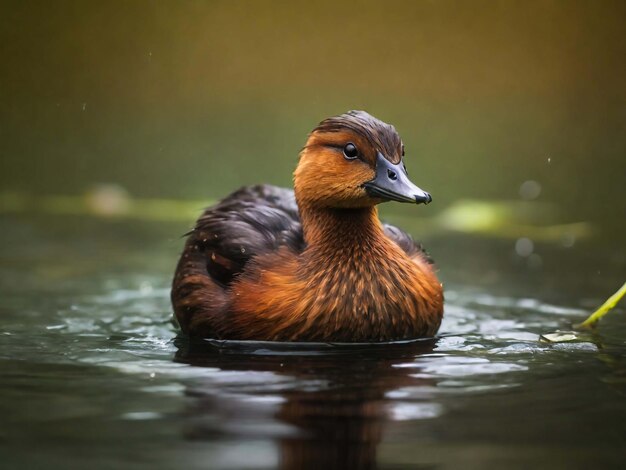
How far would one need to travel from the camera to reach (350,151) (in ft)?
22.2

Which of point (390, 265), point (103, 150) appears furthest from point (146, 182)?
point (390, 265)

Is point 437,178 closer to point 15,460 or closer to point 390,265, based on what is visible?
point 390,265

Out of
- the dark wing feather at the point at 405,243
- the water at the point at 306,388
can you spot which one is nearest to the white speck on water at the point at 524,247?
the water at the point at 306,388

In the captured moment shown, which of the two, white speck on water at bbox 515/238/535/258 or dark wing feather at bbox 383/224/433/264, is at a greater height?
white speck on water at bbox 515/238/535/258

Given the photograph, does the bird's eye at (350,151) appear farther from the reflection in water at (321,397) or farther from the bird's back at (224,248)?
the reflection in water at (321,397)

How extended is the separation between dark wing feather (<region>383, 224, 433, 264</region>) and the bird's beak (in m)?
0.83

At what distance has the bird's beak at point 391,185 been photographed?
6.49 meters

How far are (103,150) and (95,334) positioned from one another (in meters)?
7.92

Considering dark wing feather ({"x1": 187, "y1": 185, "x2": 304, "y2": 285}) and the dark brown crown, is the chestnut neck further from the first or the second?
the dark brown crown

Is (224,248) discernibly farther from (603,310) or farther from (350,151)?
(603,310)

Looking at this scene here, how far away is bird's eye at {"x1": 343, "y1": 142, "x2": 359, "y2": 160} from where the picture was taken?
674 centimetres

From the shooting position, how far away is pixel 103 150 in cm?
1464

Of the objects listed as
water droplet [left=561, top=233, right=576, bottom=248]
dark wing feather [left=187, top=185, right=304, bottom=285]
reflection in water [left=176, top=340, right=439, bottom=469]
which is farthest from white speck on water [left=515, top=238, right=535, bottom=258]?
reflection in water [left=176, top=340, right=439, bottom=469]

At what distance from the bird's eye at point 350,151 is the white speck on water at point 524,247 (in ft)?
12.1
